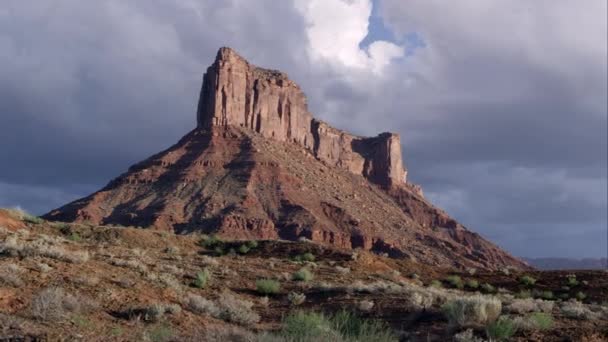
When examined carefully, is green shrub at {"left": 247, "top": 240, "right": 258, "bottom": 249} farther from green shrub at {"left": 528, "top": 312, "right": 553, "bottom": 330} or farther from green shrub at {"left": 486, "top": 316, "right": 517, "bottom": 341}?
green shrub at {"left": 486, "top": 316, "right": 517, "bottom": 341}

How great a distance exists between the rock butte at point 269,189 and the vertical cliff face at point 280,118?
10.6 inches

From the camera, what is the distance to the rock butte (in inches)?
3821

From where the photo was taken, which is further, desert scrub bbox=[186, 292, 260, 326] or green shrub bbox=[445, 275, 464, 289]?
green shrub bbox=[445, 275, 464, 289]

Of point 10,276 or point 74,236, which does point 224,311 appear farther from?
point 74,236

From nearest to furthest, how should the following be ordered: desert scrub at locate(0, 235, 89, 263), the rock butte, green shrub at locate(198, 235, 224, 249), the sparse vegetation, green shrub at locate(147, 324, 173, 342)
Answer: green shrub at locate(147, 324, 173, 342) → desert scrub at locate(0, 235, 89, 263) → the sparse vegetation → green shrub at locate(198, 235, 224, 249) → the rock butte

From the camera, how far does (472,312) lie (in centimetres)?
1393

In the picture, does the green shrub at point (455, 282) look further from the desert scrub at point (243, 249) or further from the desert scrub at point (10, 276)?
Result: the desert scrub at point (10, 276)

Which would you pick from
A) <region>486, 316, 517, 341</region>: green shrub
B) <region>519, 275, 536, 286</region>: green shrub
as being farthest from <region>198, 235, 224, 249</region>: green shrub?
<region>486, 316, 517, 341</region>: green shrub

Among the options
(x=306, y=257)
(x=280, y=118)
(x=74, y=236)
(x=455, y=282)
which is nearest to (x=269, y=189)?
(x=280, y=118)

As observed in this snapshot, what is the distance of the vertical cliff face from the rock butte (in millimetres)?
268

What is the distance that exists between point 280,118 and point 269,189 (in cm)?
4007

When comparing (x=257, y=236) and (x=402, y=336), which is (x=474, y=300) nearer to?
(x=402, y=336)

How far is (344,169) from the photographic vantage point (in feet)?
502

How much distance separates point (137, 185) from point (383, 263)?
8108 centimetres
